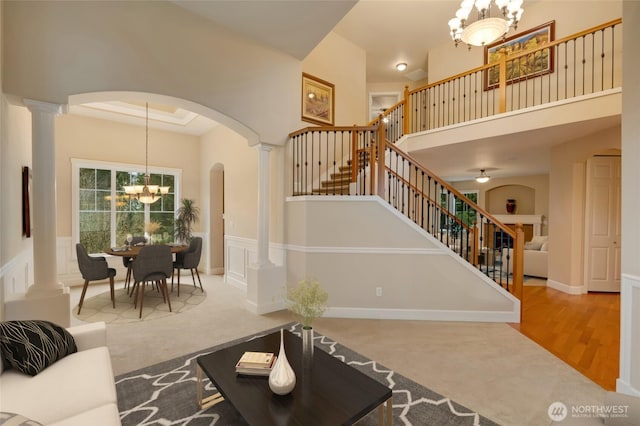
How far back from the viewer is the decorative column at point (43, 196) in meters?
2.70

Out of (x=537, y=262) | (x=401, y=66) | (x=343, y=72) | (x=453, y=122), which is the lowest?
(x=537, y=262)

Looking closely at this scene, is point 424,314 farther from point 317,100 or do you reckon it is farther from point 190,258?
point 317,100

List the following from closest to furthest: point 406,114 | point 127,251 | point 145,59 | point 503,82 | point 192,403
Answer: point 192,403 → point 145,59 → point 127,251 → point 503,82 → point 406,114

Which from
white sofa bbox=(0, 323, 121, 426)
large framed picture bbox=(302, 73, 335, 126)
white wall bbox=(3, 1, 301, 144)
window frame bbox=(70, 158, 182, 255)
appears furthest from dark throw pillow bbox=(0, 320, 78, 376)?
window frame bbox=(70, 158, 182, 255)

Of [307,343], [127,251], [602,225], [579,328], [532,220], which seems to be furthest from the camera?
[532,220]

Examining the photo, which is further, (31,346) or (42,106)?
(42,106)

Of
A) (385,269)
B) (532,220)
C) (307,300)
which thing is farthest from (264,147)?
(532,220)

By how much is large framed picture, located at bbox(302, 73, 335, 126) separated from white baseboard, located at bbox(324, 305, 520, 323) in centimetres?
341

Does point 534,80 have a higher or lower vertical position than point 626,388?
higher

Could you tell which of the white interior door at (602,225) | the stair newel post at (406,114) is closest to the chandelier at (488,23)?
the stair newel post at (406,114)

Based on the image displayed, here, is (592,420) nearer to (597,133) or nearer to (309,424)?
(309,424)

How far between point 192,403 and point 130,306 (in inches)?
119

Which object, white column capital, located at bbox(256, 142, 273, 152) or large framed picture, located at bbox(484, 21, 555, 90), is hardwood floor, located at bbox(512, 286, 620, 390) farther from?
white column capital, located at bbox(256, 142, 273, 152)

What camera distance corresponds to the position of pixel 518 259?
151 inches
